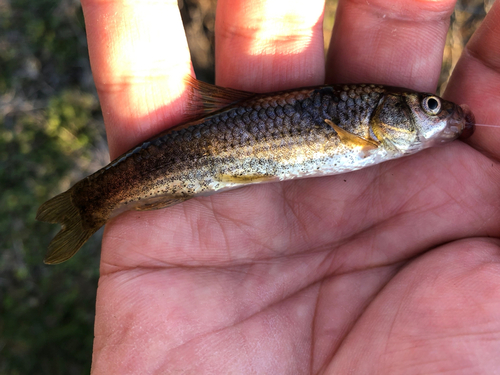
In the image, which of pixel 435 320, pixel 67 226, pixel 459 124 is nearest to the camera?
pixel 435 320

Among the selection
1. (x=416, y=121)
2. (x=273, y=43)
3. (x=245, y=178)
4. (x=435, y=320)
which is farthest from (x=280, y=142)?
(x=435, y=320)

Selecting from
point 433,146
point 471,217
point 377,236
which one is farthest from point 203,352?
point 433,146

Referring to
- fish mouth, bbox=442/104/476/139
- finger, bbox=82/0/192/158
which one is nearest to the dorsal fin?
finger, bbox=82/0/192/158

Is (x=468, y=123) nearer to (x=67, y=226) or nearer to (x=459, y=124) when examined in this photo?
(x=459, y=124)

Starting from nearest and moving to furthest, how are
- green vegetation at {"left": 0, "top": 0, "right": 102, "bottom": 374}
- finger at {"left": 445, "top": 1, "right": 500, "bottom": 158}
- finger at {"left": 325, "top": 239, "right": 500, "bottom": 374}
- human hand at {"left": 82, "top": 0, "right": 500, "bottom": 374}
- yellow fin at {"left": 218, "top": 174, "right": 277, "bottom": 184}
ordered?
finger at {"left": 325, "top": 239, "right": 500, "bottom": 374} < human hand at {"left": 82, "top": 0, "right": 500, "bottom": 374} < finger at {"left": 445, "top": 1, "right": 500, "bottom": 158} < yellow fin at {"left": 218, "top": 174, "right": 277, "bottom": 184} < green vegetation at {"left": 0, "top": 0, "right": 102, "bottom": 374}

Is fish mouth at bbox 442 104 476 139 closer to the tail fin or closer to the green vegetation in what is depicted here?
the tail fin

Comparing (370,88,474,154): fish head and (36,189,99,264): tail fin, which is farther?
(36,189,99,264): tail fin

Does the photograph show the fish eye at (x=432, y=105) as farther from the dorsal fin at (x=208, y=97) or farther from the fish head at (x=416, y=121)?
the dorsal fin at (x=208, y=97)
